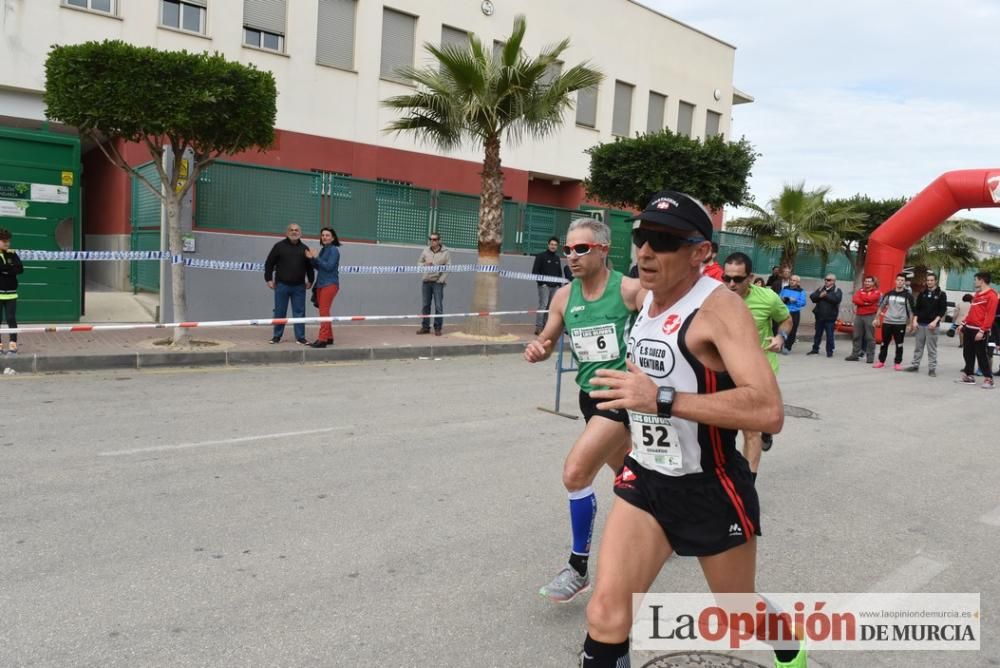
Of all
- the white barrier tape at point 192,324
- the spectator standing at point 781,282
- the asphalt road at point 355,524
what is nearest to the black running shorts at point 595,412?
the asphalt road at point 355,524

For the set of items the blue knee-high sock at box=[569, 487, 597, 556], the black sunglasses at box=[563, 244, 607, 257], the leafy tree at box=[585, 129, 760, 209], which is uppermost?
the leafy tree at box=[585, 129, 760, 209]

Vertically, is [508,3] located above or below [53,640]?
above

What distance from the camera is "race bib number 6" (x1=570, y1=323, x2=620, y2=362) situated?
148 inches

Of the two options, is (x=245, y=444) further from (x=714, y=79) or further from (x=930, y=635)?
(x=714, y=79)

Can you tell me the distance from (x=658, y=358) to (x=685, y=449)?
297mm

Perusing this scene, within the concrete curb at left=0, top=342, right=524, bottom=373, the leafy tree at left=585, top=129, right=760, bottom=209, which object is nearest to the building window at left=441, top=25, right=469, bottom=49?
the leafy tree at left=585, top=129, right=760, bottom=209

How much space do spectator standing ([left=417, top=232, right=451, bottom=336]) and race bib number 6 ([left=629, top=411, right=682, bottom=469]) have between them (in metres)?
11.6

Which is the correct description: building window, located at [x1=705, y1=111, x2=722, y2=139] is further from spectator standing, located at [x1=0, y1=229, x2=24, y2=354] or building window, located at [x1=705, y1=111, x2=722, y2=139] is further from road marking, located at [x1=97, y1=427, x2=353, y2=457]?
road marking, located at [x1=97, y1=427, x2=353, y2=457]

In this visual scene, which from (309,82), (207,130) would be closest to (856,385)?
(207,130)

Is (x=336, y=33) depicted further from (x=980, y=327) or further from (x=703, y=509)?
(x=703, y=509)

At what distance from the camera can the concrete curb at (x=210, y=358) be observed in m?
8.99

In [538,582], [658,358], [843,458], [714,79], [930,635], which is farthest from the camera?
[714,79]

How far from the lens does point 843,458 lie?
265 inches

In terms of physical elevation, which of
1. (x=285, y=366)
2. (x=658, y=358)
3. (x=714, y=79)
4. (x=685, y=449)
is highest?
(x=714, y=79)
